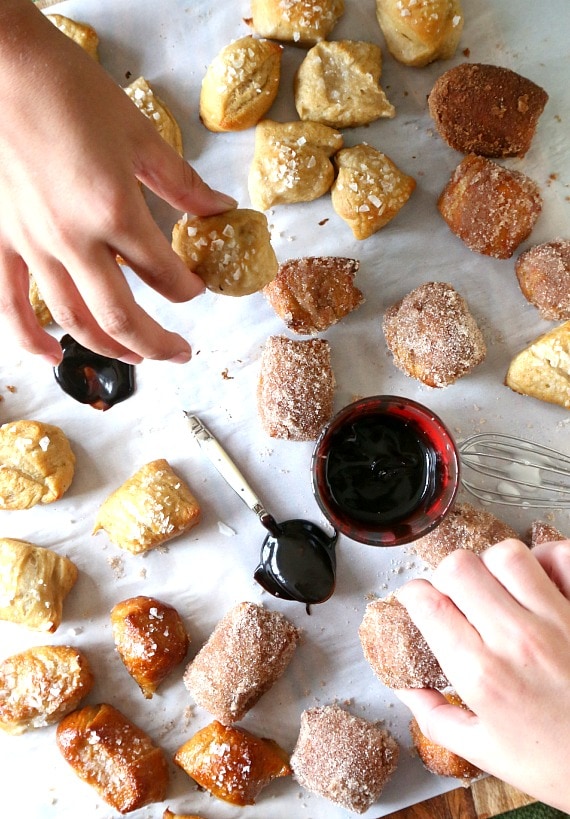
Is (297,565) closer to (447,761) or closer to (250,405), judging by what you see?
(250,405)

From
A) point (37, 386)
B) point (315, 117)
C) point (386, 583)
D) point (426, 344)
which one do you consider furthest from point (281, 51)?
point (386, 583)

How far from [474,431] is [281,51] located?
1.10 meters

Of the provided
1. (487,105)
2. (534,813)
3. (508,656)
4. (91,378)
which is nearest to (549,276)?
(487,105)

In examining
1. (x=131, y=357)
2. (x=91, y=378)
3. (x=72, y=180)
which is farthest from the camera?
(x=91, y=378)

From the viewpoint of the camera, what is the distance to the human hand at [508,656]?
1162 mm

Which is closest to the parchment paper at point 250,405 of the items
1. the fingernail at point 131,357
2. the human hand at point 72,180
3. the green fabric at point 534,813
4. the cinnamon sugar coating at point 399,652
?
the cinnamon sugar coating at point 399,652

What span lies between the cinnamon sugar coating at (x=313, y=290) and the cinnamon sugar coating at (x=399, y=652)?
2.44 ft

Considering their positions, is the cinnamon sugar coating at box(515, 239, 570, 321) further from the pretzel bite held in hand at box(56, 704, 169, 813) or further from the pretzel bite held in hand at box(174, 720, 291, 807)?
the pretzel bite held in hand at box(56, 704, 169, 813)

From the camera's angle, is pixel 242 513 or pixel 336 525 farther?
pixel 242 513

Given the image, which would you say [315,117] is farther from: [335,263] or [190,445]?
[190,445]

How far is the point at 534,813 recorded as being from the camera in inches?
72.3

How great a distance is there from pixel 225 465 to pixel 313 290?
0.50m

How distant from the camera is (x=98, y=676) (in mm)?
1810

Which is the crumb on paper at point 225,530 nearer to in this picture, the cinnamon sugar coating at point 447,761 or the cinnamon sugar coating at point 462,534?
the cinnamon sugar coating at point 462,534
